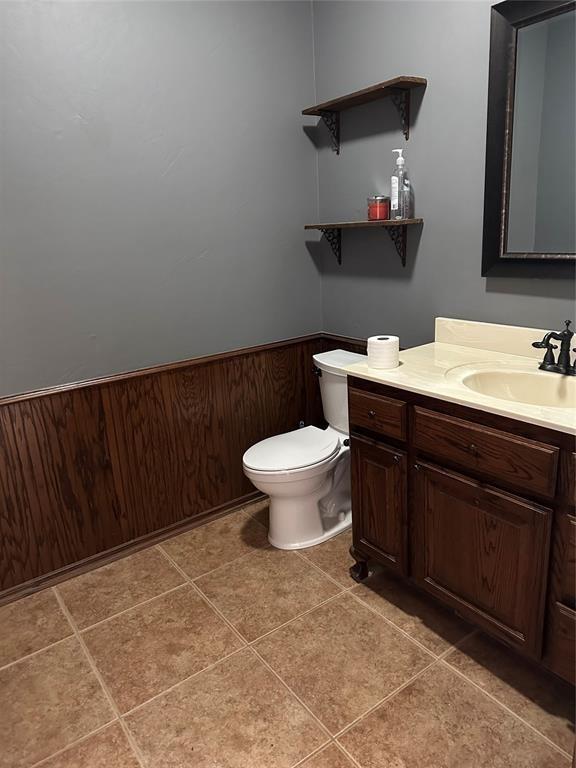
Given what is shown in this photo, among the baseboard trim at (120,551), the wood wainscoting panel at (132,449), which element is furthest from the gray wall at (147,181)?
the baseboard trim at (120,551)

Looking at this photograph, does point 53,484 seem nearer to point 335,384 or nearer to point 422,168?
point 335,384

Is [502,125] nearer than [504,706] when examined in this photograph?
No

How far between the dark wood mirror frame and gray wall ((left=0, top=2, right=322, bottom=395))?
99 cm

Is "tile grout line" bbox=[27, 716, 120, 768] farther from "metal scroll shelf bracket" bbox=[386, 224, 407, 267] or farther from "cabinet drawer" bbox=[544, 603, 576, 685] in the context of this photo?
"metal scroll shelf bracket" bbox=[386, 224, 407, 267]

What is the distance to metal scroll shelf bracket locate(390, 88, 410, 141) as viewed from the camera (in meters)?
2.15

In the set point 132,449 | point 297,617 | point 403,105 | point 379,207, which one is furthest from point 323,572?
point 403,105

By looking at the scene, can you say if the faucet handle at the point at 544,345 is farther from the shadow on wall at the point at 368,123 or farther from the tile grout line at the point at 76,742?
the tile grout line at the point at 76,742

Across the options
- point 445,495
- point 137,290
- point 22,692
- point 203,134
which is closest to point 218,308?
point 137,290

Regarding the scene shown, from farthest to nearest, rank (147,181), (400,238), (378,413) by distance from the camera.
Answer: (400,238) < (147,181) < (378,413)

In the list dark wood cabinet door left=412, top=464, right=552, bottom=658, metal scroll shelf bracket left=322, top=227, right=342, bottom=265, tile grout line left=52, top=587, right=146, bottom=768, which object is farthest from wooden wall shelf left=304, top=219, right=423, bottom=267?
tile grout line left=52, top=587, right=146, bottom=768

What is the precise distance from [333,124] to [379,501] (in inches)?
66.6

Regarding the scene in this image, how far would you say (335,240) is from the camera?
8.70 ft

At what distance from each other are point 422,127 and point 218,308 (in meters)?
1.12

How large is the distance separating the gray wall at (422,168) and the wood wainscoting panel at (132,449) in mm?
374
